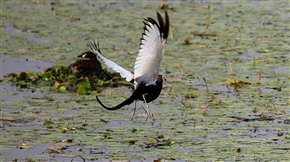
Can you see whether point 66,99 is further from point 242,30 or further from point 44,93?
point 242,30

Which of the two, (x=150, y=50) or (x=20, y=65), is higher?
(x=20, y=65)

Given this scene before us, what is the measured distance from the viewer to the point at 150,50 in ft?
23.6

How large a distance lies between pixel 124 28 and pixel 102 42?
1163 mm

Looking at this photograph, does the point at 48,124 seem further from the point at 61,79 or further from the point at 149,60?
the point at 61,79

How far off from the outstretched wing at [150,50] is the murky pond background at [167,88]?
60 centimetres

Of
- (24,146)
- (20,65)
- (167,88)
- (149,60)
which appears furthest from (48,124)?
(20,65)

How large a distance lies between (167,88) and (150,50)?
9.39 ft

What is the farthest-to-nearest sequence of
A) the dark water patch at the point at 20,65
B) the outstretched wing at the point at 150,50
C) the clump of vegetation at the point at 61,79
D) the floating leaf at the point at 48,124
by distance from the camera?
the dark water patch at the point at 20,65 → the clump of vegetation at the point at 61,79 → the floating leaf at the point at 48,124 → the outstretched wing at the point at 150,50

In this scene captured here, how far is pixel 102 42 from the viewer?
42.1ft

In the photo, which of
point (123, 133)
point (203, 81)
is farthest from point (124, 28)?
point (123, 133)

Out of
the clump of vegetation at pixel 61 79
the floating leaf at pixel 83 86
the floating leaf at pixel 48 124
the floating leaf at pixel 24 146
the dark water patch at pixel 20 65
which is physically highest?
the dark water patch at pixel 20 65

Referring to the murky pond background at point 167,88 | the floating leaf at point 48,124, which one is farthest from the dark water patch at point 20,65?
the floating leaf at point 48,124

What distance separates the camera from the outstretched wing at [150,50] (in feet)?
22.7

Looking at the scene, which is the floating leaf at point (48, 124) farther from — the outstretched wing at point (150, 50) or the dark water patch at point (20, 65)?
the dark water patch at point (20, 65)
